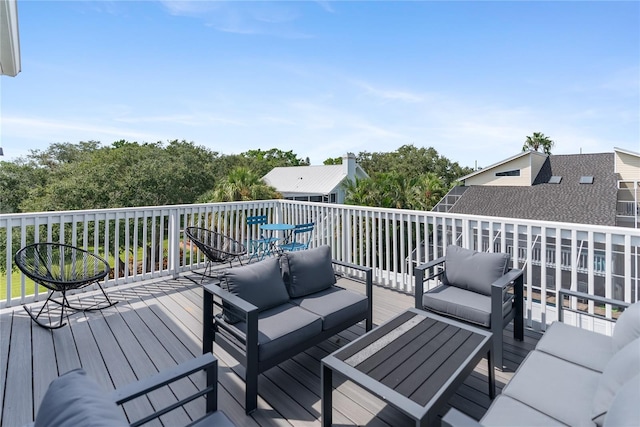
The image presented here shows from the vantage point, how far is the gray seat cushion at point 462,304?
9.26 ft

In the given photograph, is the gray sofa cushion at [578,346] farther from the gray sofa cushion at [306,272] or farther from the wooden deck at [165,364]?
the gray sofa cushion at [306,272]

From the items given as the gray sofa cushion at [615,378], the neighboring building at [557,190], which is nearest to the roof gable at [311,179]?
the neighboring building at [557,190]

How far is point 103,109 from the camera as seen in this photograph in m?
20.6

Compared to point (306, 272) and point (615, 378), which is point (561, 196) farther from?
point (615, 378)

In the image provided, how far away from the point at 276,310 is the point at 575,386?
81.3 inches

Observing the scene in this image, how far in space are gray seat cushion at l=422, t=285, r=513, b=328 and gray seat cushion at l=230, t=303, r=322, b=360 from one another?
121 cm

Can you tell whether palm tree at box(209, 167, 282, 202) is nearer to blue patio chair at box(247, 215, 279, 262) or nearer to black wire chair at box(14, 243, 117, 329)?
blue patio chair at box(247, 215, 279, 262)

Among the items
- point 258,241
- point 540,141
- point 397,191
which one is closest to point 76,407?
point 258,241

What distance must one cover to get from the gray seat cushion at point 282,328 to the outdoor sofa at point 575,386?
1.35m

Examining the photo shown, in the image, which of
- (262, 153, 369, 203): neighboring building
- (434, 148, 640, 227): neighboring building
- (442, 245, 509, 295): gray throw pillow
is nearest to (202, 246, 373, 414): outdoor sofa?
(442, 245, 509, 295): gray throw pillow

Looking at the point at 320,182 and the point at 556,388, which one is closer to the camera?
the point at 556,388

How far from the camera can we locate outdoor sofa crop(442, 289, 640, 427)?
1276 mm

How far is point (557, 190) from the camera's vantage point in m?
19.0

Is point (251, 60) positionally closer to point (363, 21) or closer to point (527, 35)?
point (363, 21)
